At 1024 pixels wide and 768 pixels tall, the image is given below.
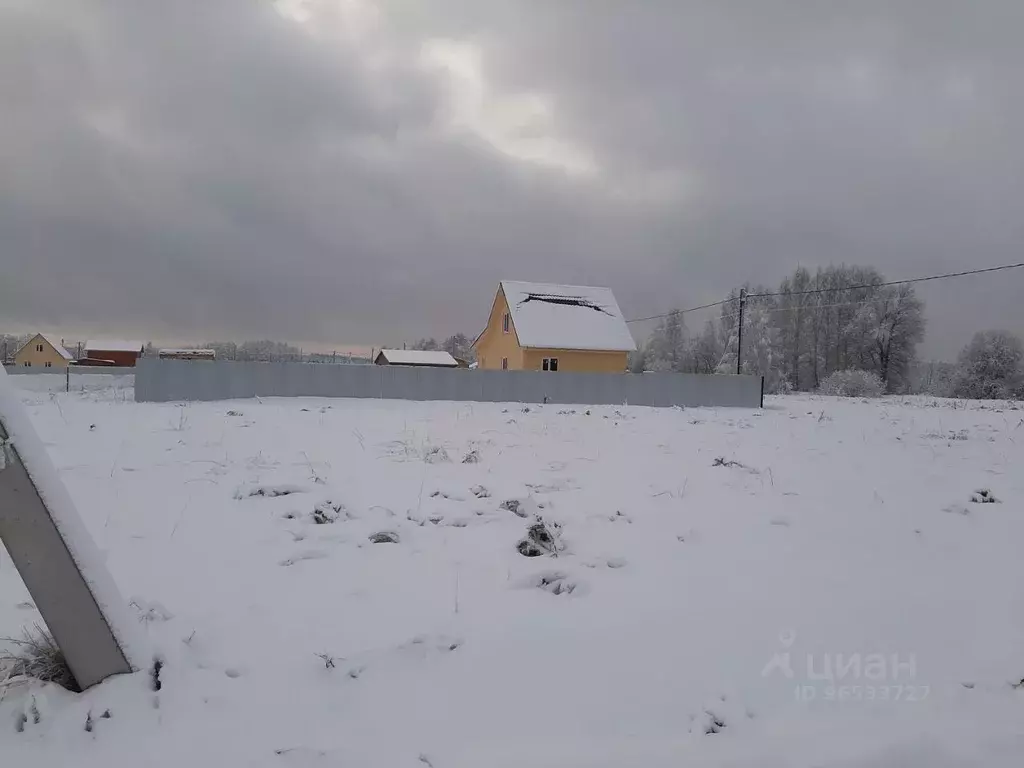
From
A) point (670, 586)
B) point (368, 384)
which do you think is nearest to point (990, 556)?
point (670, 586)

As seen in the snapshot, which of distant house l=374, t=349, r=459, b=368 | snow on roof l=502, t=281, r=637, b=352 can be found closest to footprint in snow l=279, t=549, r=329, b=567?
snow on roof l=502, t=281, r=637, b=352

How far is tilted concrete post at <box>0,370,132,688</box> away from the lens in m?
2.07

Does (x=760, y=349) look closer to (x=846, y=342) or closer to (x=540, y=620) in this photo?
(x=846, y=342)

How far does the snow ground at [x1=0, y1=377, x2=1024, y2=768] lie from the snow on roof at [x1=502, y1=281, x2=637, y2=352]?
20.5m

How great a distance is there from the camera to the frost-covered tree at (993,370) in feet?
127

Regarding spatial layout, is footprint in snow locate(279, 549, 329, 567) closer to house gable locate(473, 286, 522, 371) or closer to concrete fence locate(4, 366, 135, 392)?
house gable locate(473, 286, 522, 371)

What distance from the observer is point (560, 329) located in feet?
89.9

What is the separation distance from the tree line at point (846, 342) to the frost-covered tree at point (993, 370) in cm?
5

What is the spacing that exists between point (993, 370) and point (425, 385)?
4184 centimetres

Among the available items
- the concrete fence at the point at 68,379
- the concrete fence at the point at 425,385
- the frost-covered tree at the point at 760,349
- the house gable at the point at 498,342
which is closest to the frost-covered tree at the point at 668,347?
the frost-covered tree at the point at 760,349

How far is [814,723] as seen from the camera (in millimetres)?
2334

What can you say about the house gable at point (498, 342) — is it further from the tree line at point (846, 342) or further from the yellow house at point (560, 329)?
the tree line at point (846, 342)

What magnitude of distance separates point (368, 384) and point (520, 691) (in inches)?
663

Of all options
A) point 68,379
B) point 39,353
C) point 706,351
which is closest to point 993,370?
point 706,351
